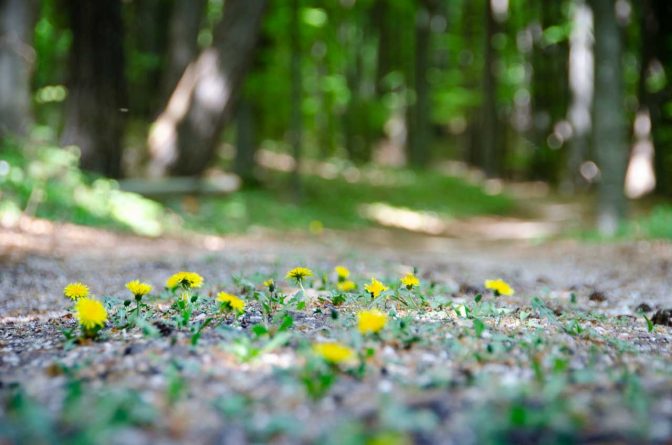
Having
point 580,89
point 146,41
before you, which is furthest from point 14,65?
point 580,89

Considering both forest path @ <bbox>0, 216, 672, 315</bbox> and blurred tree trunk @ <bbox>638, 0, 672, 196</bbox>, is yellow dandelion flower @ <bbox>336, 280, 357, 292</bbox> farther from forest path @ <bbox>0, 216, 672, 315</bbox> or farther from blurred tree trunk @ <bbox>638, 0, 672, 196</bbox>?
blurred tree trunk @ <bbox>638, 0, 672, 196</bbox>

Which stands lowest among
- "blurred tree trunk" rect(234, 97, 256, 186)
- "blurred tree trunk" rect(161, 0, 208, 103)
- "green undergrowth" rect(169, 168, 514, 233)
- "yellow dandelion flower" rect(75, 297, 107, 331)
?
"green undergrowth" rect(169, 168, 514, 233)

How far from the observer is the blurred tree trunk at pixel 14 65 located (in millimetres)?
8867

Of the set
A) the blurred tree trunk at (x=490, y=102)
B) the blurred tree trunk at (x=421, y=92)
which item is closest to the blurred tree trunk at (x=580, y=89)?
the blurred tree trunk at (x=490, y=102)

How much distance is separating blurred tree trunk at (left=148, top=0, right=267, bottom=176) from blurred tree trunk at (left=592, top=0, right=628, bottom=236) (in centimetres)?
611

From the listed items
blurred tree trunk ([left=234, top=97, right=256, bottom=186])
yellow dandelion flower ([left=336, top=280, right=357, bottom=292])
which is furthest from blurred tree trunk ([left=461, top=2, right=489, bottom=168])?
yellow dandelion flower ([left=336, top=280, right=357, bottom=292])

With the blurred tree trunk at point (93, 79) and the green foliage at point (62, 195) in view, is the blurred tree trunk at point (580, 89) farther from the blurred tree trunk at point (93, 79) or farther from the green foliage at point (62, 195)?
the green foliage at point (62, 195)

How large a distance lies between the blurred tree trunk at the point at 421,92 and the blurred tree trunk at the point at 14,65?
539 inches

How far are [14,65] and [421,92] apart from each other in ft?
45.6

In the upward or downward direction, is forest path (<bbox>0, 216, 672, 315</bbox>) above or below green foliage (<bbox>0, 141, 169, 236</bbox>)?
below

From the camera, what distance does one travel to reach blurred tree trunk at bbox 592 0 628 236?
9828 millimetres

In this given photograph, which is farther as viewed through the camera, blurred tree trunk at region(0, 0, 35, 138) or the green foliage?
blurred tree trunk at region(0, 0, 35, 138)

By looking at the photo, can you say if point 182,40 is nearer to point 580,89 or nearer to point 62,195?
point 62,195

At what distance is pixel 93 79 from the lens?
9.70 meters
